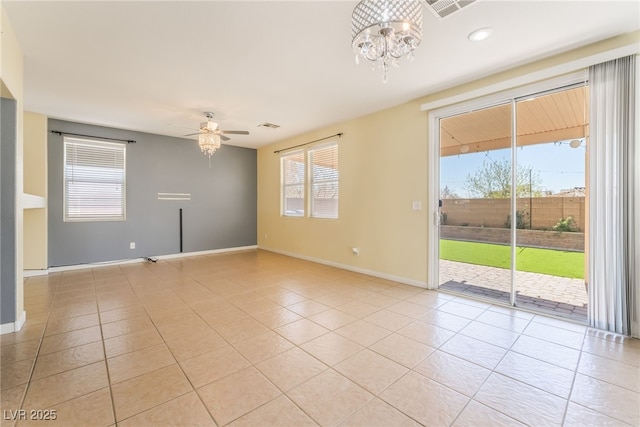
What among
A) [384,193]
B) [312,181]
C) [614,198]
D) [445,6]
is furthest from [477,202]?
[312,181]

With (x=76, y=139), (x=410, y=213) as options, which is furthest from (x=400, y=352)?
(x=76, y=139)

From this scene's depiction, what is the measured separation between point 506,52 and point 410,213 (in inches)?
83.2

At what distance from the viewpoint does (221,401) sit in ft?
5.24

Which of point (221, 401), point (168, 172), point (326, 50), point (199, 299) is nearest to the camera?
point (221, 401)

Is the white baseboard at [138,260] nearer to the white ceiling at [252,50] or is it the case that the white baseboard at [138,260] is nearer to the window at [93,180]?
the window at [93,180]

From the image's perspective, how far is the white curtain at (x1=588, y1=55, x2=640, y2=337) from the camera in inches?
91.7

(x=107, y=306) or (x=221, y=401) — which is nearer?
(x=221, y=401)

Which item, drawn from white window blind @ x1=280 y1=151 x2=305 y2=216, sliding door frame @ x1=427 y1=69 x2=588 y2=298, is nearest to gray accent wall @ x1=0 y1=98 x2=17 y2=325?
white window blind @ x1=280 y1=151 x2=305 y2=216

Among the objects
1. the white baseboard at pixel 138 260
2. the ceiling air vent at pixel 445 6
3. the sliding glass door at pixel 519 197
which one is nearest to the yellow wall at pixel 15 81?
the white baseboard at pixel 138 260

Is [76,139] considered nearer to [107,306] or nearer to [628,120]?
[107,306]

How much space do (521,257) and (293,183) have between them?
176 inches

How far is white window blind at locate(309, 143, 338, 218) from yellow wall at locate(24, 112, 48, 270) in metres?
4.64

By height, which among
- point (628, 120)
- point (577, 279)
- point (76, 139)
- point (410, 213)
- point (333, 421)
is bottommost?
point (333, 421)

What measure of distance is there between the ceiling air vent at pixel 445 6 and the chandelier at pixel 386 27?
0.41 meters
